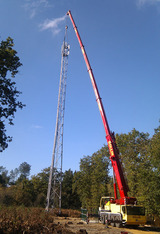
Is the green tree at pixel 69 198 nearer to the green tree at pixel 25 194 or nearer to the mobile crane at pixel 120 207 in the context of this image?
the green tree at pixel 25 194

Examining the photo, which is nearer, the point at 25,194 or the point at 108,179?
the point at 108,179

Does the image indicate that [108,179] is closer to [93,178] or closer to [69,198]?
→ [93,178]

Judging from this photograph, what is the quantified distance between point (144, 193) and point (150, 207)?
123 centimetres

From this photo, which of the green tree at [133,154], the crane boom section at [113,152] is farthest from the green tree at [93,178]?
the crane boom section at [113,152]

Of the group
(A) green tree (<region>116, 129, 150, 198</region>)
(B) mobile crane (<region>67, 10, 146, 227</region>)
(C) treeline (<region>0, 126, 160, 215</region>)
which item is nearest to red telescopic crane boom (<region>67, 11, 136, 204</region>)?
(B) mobile crane (<region>67, 10, 146, 227</region>)

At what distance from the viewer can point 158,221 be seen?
1955cm

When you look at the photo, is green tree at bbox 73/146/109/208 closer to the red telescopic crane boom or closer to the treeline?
the treeline

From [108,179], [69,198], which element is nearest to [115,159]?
[108,179]

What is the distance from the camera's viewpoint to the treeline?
17875 mm

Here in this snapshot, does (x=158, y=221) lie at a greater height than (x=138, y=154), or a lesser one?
lesser

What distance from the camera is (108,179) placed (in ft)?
125

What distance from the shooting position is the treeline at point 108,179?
58.6 ft

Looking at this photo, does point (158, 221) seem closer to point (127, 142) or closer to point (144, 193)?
point (144, 193)

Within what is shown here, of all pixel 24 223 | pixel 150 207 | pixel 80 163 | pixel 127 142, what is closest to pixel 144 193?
pixel 150 207
